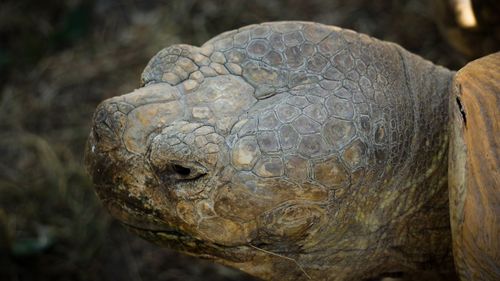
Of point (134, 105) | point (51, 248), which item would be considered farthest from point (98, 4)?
point (134, 105)

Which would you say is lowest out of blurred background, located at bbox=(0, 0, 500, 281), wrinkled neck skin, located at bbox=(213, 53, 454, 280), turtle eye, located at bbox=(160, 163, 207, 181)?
blurred background, located at bbox=(0, 0, 500, 281)

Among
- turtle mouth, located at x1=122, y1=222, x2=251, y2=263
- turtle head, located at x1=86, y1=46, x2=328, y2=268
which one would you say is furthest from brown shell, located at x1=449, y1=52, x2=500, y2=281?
turtle mouth, located at x1=122, y1=222, x2=251, y2=263

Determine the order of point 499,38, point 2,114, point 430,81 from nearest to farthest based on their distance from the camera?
point 430,81 < point 499,38 < point 2,114

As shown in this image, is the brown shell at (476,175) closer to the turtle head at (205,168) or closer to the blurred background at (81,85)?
the turtle head at (205,168)

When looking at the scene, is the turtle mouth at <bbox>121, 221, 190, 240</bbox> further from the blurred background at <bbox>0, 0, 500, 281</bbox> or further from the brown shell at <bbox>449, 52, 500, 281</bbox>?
the blurred background at <bbox>0, 0, 500, 281</bbox>

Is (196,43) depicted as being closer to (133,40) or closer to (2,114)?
(133,40)

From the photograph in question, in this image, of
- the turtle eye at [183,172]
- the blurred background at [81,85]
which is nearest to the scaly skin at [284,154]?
the turtle eye at [183,172]
